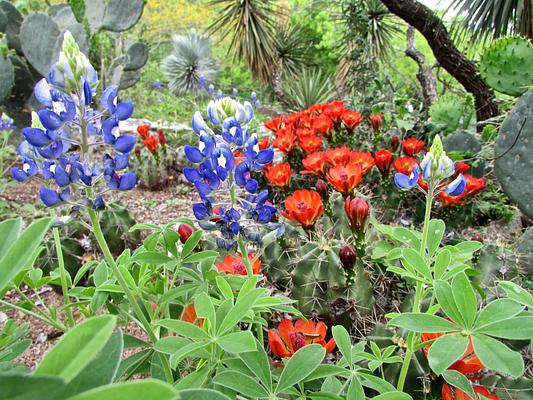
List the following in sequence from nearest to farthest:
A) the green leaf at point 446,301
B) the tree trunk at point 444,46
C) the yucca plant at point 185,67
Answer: the green leaf at point 446,301 → the tree trunk at point 444,46 → the yucca plant at point 185,67

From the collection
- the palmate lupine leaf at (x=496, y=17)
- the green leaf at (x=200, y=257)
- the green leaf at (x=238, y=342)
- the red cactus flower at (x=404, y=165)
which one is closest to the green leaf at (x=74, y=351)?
the green leaf at (x=238, y=342)

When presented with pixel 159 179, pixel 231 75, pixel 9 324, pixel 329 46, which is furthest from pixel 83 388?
pixel 231 75

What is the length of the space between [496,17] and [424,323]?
5.22m

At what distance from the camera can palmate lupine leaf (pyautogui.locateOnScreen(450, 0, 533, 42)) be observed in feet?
14.5

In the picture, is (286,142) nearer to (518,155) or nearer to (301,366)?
(518,155)

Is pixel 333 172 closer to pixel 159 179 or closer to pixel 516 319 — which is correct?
pixel 516 319

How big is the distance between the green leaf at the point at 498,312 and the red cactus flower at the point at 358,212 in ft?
1.74

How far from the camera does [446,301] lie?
72cm

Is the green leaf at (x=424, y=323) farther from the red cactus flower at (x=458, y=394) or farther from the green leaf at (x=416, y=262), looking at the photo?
the red cactus flower at (x=458, y=394)

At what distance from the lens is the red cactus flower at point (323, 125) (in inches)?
94.2

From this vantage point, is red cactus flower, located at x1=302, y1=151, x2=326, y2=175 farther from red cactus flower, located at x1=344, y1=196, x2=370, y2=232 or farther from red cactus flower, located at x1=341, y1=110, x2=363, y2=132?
red cactus flower, located at x1=341, y1=110, x2=363, y2=132

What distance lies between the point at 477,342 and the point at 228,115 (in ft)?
2.31

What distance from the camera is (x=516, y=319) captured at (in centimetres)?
69

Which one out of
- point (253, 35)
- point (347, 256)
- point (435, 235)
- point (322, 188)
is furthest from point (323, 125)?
point (253, 35)
